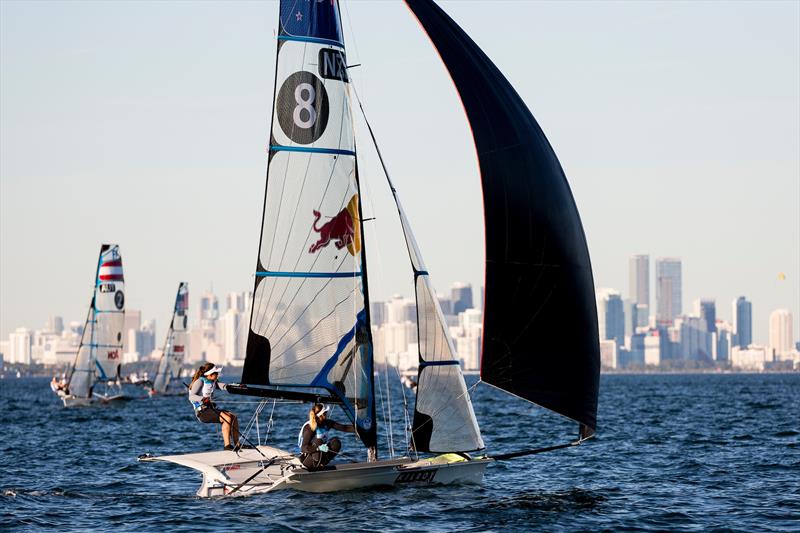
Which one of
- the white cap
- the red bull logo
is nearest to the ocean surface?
the white cap

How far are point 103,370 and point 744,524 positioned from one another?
5583 cm

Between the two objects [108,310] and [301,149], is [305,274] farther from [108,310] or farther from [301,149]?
[108,310]

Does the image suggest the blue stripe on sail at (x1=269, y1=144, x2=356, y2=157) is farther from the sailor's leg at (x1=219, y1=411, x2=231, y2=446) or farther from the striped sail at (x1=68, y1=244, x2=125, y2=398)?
the striped sail at (x1=68, y1=244, x2=125, y2=398)

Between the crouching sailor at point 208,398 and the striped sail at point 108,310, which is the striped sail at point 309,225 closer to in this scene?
the crouching sailor at point 208,398

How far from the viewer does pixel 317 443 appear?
22.5 metres

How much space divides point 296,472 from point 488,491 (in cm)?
441

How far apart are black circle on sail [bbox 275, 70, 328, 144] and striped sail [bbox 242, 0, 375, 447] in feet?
0.06

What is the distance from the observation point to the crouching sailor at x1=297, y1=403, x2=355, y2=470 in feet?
73.9

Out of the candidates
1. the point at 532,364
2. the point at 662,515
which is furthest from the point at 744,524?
the point at 532,364

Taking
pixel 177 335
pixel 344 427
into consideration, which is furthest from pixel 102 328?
pixel 344 427

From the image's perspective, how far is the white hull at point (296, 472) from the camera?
22453 mm

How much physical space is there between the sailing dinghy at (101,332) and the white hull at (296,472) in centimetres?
4929

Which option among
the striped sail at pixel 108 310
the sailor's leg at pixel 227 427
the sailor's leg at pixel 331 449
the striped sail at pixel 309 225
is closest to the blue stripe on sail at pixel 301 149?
the striped sail at pixel 309 225

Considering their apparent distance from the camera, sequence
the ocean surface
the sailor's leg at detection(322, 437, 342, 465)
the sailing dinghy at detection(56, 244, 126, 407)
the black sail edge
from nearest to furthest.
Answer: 1. the ocean surface
2. the black sail edge
3. the sailor's leg at detection(322, 437, 342, 465)
4. the sailing dinghy at detection(56, 244, 126, 407)
